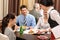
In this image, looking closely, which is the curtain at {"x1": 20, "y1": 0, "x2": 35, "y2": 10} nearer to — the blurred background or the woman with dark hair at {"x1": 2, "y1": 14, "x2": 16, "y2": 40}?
the blurred background

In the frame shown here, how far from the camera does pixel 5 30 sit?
9.07 ft

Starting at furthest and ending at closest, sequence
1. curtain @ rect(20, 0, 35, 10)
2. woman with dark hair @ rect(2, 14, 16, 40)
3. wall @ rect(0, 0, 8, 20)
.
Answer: curtain @ rect(20, 0, 35, 10)
wall @ rect(0, 0, 8, 20)
woman with dark hair @ rect(2, 14, 16, 40)

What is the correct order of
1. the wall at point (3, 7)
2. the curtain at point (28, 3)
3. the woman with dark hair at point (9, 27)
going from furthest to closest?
1. the curtain at point (28, 3)
2. the wall at point (3, 7)
3. the woman with dark hair at point (9, 27)

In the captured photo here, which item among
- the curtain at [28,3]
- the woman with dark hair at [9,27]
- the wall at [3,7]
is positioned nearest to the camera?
the woman with dark hair at [9,27]

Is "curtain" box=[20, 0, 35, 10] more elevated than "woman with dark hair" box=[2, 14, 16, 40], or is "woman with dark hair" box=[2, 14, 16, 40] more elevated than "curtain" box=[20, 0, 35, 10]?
"curtain" box=[20, 0, 35, 10]

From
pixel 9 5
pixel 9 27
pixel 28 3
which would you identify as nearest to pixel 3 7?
pixel 9 5

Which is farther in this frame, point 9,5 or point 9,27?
point 9,5

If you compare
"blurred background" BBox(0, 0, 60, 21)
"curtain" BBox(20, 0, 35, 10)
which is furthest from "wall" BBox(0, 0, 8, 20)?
"curtain" BBox(20, 0, 35, 10)

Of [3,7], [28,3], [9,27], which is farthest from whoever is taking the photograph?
[28,3]

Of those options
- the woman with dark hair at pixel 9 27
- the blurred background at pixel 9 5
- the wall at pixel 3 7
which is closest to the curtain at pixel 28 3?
the blurred background at pixel 9 5

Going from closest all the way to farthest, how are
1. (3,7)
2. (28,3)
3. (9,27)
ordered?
(9,27), (3,7), (28,3)

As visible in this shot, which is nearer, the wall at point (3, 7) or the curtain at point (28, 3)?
the wall at point (3, 7)

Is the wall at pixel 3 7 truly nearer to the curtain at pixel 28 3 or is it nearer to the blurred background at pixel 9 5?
the blurred background at pixel 9 5

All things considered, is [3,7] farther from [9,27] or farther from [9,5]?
[9,27]
